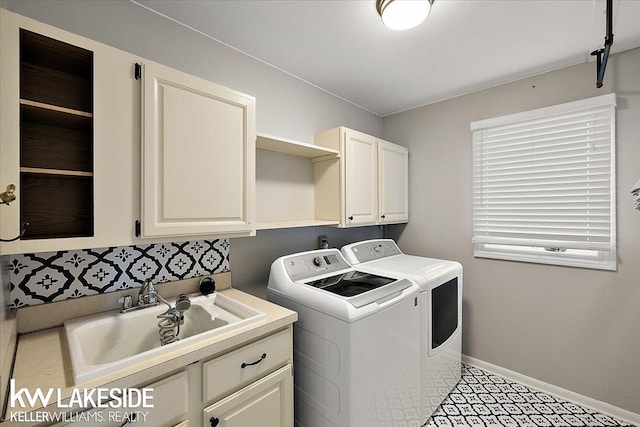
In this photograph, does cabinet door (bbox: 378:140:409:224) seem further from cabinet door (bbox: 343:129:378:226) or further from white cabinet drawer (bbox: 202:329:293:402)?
white cabinet drawer (bbox: 202:329:293:402)

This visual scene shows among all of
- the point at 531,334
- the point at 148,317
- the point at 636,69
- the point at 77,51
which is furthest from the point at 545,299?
the point at 77,51

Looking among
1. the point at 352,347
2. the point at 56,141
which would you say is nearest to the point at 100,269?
the point at 56,141

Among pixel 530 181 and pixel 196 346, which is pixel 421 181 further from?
pixel 196 346

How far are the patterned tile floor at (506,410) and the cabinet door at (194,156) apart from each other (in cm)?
193

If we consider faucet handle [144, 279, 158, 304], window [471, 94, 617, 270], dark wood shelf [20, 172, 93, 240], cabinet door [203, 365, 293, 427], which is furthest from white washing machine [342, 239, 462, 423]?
dark wood shelf [20, 172, 93, 240]

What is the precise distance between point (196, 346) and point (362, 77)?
214 centimetres

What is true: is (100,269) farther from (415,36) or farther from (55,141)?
(415,36)

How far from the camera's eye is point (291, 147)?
6.30ft

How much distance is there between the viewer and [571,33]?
64.5 inches

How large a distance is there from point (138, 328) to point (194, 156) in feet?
2.83

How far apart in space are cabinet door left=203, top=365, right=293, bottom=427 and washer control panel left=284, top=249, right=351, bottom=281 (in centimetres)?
55

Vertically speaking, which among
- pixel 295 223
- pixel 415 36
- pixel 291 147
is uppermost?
pixel 415 36

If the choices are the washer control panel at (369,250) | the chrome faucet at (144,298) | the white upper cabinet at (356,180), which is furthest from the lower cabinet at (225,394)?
the white upper cabinet at (356,180)

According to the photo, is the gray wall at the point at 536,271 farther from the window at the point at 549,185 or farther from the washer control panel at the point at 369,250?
the washer control panel at the point at 369,250
